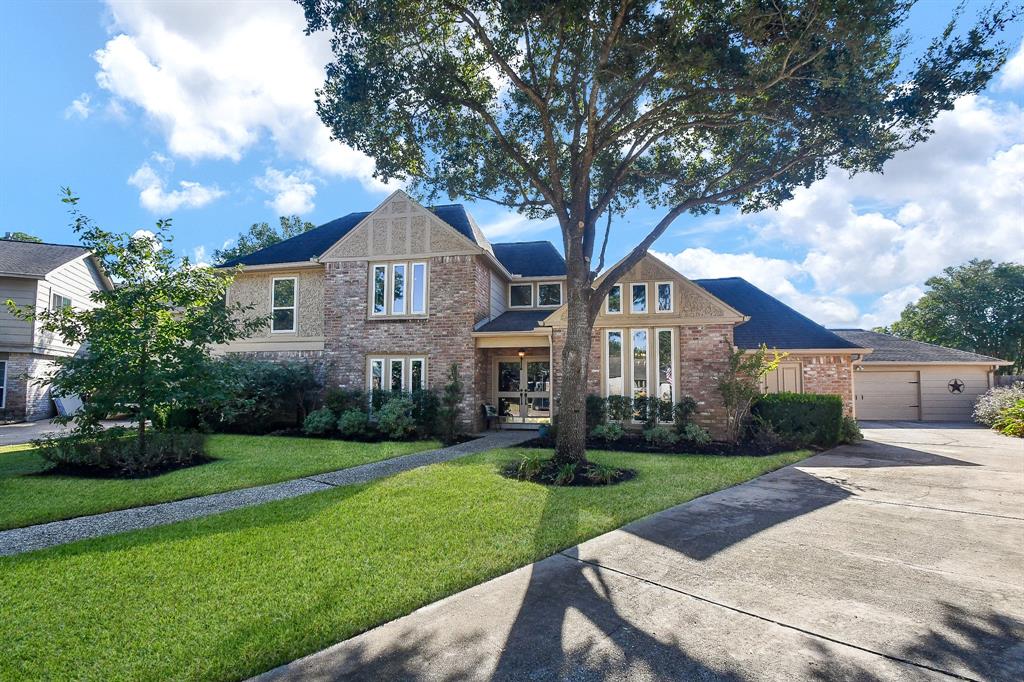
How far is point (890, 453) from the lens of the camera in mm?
11078

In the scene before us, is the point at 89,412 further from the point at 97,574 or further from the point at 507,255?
the point at 507,255

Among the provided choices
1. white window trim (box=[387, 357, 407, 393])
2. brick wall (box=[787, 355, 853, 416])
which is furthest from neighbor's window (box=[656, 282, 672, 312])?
white window trim (box=[387, 357, 407, 393])

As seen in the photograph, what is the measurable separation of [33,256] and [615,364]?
22698 millimetres

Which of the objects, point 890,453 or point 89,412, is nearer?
point 89,412

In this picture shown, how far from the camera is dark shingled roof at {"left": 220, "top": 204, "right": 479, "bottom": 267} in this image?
16.3 m

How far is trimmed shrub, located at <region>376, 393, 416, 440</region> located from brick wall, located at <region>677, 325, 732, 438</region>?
286 inches

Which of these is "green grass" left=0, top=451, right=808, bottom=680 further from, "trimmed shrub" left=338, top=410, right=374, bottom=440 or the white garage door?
the white garage door

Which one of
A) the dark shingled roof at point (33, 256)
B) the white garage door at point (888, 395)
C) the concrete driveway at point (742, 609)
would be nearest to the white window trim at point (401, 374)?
the concrete driveway at point (742, 609)

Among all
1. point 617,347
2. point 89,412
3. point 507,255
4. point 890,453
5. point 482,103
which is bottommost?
point 890,453

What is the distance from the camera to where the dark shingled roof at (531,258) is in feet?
56.5

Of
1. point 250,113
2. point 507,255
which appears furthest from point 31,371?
point 507,255

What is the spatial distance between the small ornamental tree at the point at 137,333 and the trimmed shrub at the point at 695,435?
1027 centimetres

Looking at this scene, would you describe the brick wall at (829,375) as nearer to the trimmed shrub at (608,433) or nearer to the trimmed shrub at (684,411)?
the trimmed shrub at (684,411)

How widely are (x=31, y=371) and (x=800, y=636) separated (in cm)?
2430
